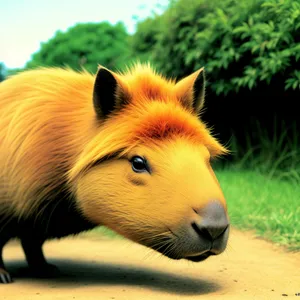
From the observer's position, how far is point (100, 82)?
158 inches

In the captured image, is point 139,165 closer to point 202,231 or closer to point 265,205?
point 202,231

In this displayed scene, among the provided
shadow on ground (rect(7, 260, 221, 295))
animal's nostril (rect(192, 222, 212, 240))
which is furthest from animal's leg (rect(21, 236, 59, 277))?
animal's nostril (rect(192, 222, 212, 240))

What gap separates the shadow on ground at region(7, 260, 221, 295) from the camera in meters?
4.26

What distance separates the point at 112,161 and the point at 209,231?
0.84 meters

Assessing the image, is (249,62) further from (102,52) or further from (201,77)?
(102,52)

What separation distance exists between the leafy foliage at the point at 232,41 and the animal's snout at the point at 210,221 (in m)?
5.30

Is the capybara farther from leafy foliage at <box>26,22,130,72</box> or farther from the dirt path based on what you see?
leafy foliage at <box>26,22,130,72</box>

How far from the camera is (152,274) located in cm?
479

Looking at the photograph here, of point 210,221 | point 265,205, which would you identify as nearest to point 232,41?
point 265,205

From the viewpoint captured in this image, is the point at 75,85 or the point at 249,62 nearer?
the point at 75,85

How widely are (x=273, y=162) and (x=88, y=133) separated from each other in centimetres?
657

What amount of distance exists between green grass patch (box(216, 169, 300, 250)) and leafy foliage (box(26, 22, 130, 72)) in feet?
42.6

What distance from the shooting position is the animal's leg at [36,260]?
4.93 meters

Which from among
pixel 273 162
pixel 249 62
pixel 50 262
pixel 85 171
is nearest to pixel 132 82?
pixel 85 171
